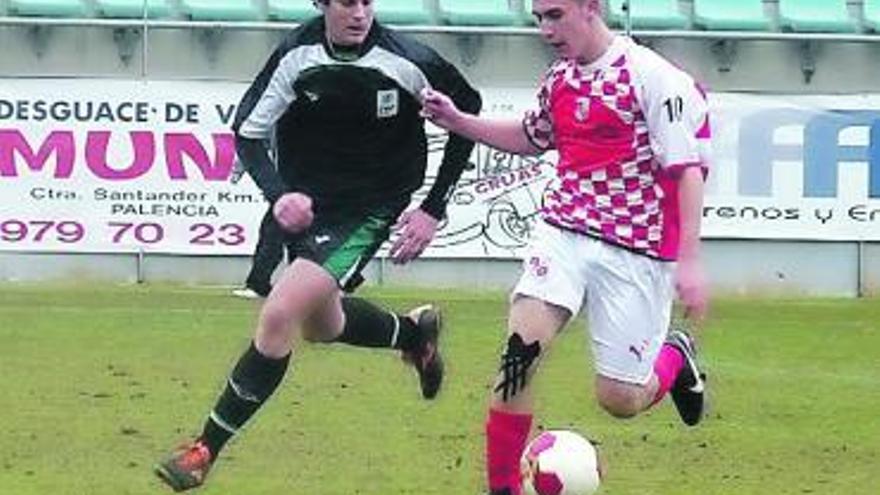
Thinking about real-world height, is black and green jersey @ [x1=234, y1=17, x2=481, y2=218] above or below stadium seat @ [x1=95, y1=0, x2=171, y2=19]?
below

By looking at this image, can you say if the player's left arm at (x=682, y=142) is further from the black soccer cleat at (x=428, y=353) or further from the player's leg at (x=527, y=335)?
the black soccer cleat at (x=428, y=353)

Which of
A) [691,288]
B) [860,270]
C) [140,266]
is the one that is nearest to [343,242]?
[691,288]

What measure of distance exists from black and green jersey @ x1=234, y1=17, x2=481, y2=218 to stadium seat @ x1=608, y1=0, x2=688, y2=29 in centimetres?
1620

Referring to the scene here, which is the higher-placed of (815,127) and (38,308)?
(815,127)

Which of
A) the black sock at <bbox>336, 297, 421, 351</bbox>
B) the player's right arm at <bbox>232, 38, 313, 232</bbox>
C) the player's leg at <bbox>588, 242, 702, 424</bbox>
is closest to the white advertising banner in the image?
the black sock at <bbox>336, 297, 421, 351</bbox>

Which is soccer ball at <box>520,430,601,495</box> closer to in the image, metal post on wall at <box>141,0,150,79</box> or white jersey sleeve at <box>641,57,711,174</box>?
white jersey sleeve at <box>641,57,711,174</box>

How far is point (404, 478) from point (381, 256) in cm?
1397

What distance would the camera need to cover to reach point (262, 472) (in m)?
10.1

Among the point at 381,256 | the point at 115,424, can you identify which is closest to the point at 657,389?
the point at 115,424

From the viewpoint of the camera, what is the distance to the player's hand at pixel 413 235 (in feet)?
32.2

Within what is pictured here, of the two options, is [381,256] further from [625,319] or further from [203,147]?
[625,319]

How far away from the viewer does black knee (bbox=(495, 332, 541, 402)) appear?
28.2 ft

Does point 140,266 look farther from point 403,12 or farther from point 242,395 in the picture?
point 242,395

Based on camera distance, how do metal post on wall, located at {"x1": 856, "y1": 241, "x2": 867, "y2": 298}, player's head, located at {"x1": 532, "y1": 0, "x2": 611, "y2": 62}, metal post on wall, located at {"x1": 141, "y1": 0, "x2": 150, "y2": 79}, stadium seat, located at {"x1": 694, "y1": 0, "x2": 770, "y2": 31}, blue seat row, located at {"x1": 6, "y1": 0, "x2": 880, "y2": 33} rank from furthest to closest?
stadium seat, located at {"x1": 694, "y1": 0, "x2": 770, "y2": 31} → blue seat row, located at {"x1": 6, "y1": 0, "x2": 880, "y2": 33} → metal post on wall, located at {"x1": 141, "y1": 0, "x2": 150, "y2": 79} → metal post on wall, located at {"x1": 856, "y1": 241, "x2": 867, "y2": 298} → player's head, located at {"x1": 532, "y1": 0, "x2": 611, "y2": 62}
